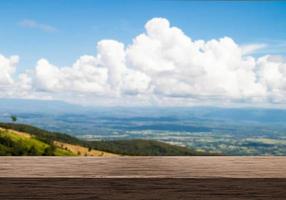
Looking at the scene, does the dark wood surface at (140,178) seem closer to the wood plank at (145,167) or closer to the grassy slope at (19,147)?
the wood plank at (145,167)

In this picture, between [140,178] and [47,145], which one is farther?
[47,145]

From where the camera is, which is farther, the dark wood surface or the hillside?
the hillside

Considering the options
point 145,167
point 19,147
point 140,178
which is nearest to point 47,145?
point 19,147

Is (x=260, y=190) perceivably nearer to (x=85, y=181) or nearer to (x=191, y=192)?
A: (x=191, y=192)

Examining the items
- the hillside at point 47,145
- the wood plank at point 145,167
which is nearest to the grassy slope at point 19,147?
the hillside at point 47,145

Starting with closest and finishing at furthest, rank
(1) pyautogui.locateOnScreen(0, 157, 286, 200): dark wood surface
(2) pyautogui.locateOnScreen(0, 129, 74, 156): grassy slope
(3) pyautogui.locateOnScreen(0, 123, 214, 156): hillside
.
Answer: (1) pyautogui.locateOnScreen(0, 157, 286, 200): dark wood surface, (2) pyautogui.locateOnScreen(0, 129, 74, 156): grassy slope, (3) pyautogui.locateOnScreen(0, 123, 214, 156): hillside

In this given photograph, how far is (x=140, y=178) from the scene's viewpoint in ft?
9.77

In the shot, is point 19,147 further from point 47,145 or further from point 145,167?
point 47,145

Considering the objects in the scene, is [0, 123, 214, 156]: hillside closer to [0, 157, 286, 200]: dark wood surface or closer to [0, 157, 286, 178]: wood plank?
[0, 157, 286, 178]: wood plank

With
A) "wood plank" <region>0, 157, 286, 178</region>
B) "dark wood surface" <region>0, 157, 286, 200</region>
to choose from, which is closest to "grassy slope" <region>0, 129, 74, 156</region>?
"wood plank" <region>0, 157, 286, 178</region>

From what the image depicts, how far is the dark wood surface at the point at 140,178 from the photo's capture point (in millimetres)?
2734

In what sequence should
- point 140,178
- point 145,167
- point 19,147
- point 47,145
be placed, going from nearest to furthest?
point 140,178 < point 145,167 < point 19,147 < point 47,145

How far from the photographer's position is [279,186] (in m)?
2.94

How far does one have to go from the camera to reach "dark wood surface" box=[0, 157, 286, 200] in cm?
273
